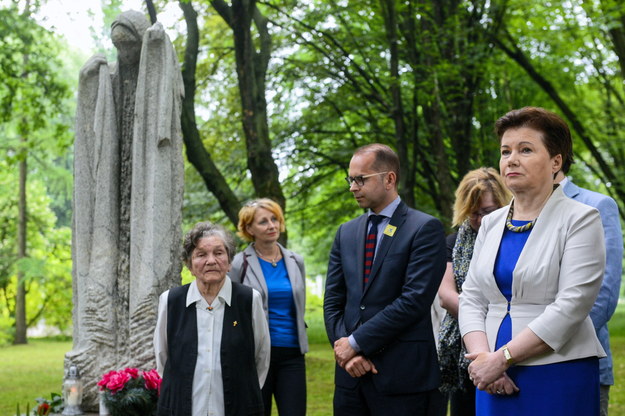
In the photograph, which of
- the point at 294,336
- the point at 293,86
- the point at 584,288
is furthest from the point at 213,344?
the point at 293,86

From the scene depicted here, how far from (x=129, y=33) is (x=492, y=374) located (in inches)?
169

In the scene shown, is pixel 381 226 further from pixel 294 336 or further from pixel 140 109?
pixel 140 109

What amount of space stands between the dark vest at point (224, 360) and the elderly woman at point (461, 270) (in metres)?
1.14

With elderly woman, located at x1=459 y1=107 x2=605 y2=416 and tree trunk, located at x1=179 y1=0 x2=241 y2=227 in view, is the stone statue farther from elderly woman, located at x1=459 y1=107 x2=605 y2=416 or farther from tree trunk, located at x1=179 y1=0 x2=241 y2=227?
tree trunk, located at x1=179 y1=0 x2=241 y2=227

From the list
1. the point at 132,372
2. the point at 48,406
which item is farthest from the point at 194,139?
the point at 132,372

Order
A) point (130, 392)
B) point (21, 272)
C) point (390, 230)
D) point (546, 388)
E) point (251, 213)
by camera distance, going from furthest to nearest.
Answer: point (21, 272) → point (251, 213) → point (130, 392) → point (390, 230) → point (546, 388)

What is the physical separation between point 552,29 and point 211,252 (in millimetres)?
13033

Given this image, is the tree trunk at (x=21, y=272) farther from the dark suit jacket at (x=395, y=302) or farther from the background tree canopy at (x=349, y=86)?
the dark suit jacket at (x=395, y=302)

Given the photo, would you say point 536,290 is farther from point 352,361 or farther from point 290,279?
point 290,279

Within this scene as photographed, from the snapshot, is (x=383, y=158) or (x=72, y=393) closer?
(x=383, y=158)

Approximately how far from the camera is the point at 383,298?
432 cm

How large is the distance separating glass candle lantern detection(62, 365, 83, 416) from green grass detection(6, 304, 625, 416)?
15.5 ft

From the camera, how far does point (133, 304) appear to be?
19.2 feet

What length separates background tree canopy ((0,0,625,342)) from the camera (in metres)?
12.7
